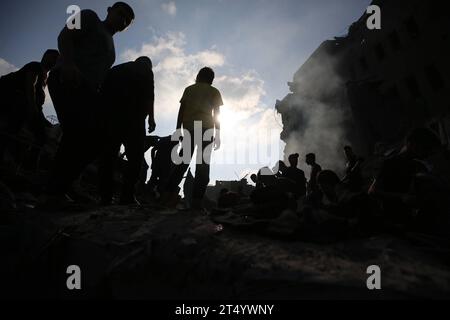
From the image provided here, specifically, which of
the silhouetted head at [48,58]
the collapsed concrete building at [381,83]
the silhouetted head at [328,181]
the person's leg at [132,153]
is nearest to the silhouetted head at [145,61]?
the person's leg at [132,153]

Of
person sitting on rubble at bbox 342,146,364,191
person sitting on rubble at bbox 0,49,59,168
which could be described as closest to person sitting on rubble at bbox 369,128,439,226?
person sitting on rubble at bbox 342,146,364,191

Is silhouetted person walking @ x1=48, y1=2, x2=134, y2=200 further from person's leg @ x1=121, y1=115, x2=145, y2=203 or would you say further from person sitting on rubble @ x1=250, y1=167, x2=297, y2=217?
person sitting on rubble @ x1=250, y1=167, x2=297, y2=217

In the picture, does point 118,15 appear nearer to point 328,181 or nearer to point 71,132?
point 71,132

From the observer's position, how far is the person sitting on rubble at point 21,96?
3.77 m

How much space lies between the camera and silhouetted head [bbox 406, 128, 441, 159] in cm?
251

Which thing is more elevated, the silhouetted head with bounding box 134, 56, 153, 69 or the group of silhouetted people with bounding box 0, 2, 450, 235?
the silhouetted head with bounding box 134, 56, 153, 69

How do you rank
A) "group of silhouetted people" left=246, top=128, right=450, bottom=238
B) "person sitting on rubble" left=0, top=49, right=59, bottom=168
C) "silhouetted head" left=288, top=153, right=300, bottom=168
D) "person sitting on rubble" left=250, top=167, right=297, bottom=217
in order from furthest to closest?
1. "silhouetted head" left=288, top=153, right=300, bottom=168
2. "person sitting on rubble" left=0, top=49, right=59, bottom=168
3. "person sitting on rubble" left=250, top=167, right=297, bottom=217
4. "group of silhouetted people" left=246, top=128, right=450, bottom=238

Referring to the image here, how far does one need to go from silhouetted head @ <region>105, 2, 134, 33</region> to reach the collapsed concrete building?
1529 cm

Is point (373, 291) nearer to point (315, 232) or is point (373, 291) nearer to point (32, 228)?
point (315, 232)

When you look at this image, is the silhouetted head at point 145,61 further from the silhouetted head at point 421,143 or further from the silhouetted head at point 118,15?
the silhouetted head at point 421,143

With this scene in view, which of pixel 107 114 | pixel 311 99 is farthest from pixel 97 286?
pixel 311 99

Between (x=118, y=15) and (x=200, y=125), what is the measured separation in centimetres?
158

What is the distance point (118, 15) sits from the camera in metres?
2.80

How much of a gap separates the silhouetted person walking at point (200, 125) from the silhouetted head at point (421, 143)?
2284mm
